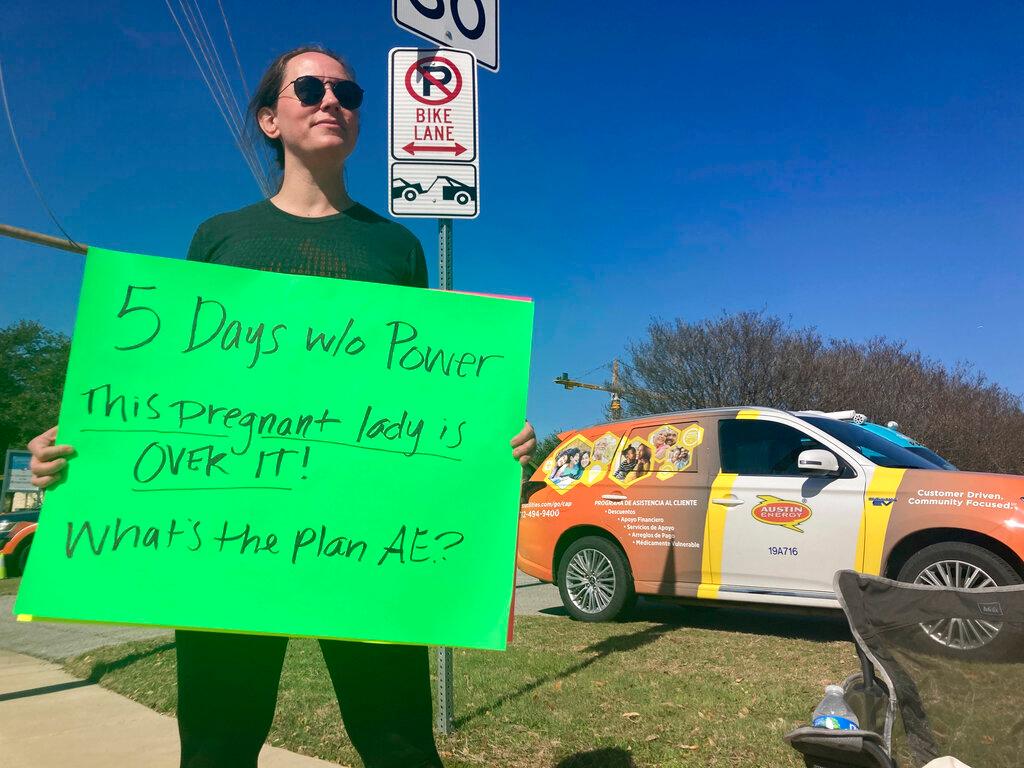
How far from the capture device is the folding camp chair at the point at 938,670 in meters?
2.30

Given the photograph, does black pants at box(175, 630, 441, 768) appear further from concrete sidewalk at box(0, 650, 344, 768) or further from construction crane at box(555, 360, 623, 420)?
construction crane at box(555, 360, 623, 420)

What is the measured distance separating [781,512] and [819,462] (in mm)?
504

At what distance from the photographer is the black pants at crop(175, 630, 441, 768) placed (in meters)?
1.88

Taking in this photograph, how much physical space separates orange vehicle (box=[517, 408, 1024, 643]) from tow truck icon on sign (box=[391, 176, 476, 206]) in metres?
2.72

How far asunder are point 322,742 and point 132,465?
2.55 m

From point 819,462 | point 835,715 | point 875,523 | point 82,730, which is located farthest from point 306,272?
point 875,523

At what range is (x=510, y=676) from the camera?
16.1 ft

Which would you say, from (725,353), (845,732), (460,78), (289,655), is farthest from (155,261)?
(725,353)

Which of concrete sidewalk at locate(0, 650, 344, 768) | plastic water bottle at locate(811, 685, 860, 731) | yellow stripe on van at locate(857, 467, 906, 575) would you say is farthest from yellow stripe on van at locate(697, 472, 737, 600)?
plastic water bottle at locate(811, 685, 860, 731)

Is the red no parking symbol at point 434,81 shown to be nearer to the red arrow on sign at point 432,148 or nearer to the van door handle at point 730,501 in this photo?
the red arrow on sign at point 432,148

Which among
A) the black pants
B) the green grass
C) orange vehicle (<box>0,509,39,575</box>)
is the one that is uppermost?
the black pants

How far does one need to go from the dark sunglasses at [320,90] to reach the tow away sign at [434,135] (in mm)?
1633

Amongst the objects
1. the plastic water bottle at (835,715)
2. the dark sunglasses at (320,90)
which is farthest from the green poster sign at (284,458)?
the plastic water bottle at (835,715)

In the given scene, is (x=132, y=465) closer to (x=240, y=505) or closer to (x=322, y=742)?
(x=240, y=505)
